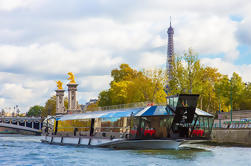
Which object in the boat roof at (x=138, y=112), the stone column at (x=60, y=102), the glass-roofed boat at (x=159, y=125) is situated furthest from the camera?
the stone column at (x=60, y=102)

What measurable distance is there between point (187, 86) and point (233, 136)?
10963 mm

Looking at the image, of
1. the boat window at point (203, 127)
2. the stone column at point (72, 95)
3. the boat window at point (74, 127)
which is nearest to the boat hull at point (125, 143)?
the boat window at point (74, 127)

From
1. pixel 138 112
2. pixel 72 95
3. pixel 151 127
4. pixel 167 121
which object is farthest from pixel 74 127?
pixel 72 95

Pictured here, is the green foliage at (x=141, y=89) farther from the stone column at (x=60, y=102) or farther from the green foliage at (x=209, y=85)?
the stone column at (x=60, y=102)

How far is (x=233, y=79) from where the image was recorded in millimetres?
69688

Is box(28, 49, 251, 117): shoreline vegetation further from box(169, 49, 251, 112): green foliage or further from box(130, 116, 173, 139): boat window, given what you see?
box(130, 116, 173, 139): boat window

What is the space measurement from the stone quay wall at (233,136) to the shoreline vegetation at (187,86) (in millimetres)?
7157

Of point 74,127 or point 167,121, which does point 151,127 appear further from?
point 74,127

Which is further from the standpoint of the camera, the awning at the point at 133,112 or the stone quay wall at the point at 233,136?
the stone quay wall at the point at 233,136

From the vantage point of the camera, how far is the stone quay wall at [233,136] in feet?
145

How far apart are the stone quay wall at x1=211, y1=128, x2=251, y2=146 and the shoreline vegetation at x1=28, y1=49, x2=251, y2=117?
7.16 m

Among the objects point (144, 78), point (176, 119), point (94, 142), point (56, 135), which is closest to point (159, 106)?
point (176, 119)

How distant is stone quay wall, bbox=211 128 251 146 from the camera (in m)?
44.2

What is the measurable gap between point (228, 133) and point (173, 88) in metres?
11.9
